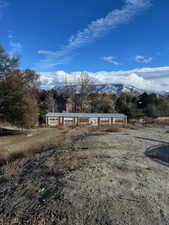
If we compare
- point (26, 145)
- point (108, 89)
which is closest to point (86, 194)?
point (26, 145)

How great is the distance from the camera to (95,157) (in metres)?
7.20

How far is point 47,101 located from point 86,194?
37373 millimetres

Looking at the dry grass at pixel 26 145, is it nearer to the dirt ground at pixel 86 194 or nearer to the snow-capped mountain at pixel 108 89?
the dirt ground at pixel 86 194

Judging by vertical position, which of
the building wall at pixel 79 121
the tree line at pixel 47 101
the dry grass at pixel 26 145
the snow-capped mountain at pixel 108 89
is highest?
the snow-capped mountain at pixel 108 89

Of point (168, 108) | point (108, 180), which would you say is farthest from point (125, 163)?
point (168, 108)

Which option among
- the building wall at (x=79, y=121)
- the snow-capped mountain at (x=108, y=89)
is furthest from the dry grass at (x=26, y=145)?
the snow-capped mountain at (x=108, y=89)

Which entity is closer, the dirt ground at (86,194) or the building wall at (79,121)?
the dirt ground at (86,194)

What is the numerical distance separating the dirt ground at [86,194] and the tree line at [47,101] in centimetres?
1496

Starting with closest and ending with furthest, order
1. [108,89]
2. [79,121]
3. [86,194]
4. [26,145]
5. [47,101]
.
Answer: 1. [86,194]
2. [26,145]
3. [79,121]
4. [47,101]
5. [108,89]

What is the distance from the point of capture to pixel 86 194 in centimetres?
408

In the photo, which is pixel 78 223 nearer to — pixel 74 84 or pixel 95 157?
pixel 95 157

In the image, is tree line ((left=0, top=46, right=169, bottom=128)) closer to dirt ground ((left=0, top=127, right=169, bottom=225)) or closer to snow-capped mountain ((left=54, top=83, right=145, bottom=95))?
snow-capped mountain ((left=54, top=83, right=145, bottom=95))

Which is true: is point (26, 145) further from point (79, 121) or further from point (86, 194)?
point (79, 121)

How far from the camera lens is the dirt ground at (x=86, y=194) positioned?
10.9ft
